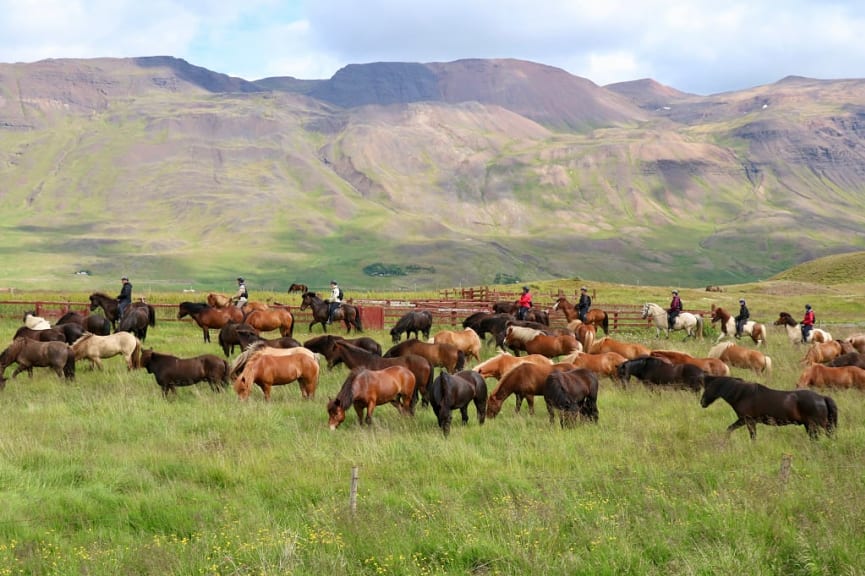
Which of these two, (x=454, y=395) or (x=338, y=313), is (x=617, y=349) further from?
(x=338, y=313)

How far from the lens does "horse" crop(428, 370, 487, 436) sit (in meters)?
13.5

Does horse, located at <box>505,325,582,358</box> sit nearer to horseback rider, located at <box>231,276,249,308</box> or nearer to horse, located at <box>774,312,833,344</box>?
horse, located at <box>774,312,833,344</box>

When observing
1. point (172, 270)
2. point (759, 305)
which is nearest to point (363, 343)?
point (759, 305)

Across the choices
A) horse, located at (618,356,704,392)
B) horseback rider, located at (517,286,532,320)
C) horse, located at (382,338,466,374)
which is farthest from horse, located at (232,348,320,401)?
horseback rider, located at (517,286,532,320)

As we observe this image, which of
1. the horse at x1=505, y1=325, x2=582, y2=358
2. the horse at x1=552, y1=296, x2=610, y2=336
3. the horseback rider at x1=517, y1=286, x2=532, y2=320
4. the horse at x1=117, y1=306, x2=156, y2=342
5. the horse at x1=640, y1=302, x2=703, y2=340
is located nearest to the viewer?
the horse at x1=505, y1=325, x2=582, y2=358

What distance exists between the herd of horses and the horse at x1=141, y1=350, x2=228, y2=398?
21mm

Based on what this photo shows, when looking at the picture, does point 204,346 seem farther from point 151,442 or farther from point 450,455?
point 450,455

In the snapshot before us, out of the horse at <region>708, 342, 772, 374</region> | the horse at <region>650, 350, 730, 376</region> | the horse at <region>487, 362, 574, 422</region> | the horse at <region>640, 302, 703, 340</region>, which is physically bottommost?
the horse at <region>640, 302, 703, 340</region>

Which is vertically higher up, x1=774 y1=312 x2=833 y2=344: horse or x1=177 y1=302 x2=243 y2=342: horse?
x1=177 y1=302 x2=243 y2=342: horse

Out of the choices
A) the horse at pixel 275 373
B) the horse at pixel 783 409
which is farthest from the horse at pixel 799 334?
the horse at pixel 275 373

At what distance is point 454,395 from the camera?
1370cm

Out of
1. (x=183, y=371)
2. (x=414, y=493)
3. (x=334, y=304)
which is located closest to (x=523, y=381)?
(x=414, y=493)

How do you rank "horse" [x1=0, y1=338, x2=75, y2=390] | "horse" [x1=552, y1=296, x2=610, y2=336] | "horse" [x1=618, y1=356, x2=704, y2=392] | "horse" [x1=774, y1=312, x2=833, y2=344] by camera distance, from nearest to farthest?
1. "horse" [x1=618, y1=356, x2=704, y2=392]
2. "horse" [x1=0, y1=338, x2=75, y2=390]
3. "horse" [x1=774, y1=312, x2=833, y2=344]
4. "horse" [x1=552, y1=296, x2=610, y2=336]

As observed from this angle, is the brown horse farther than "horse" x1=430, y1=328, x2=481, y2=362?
Yes
